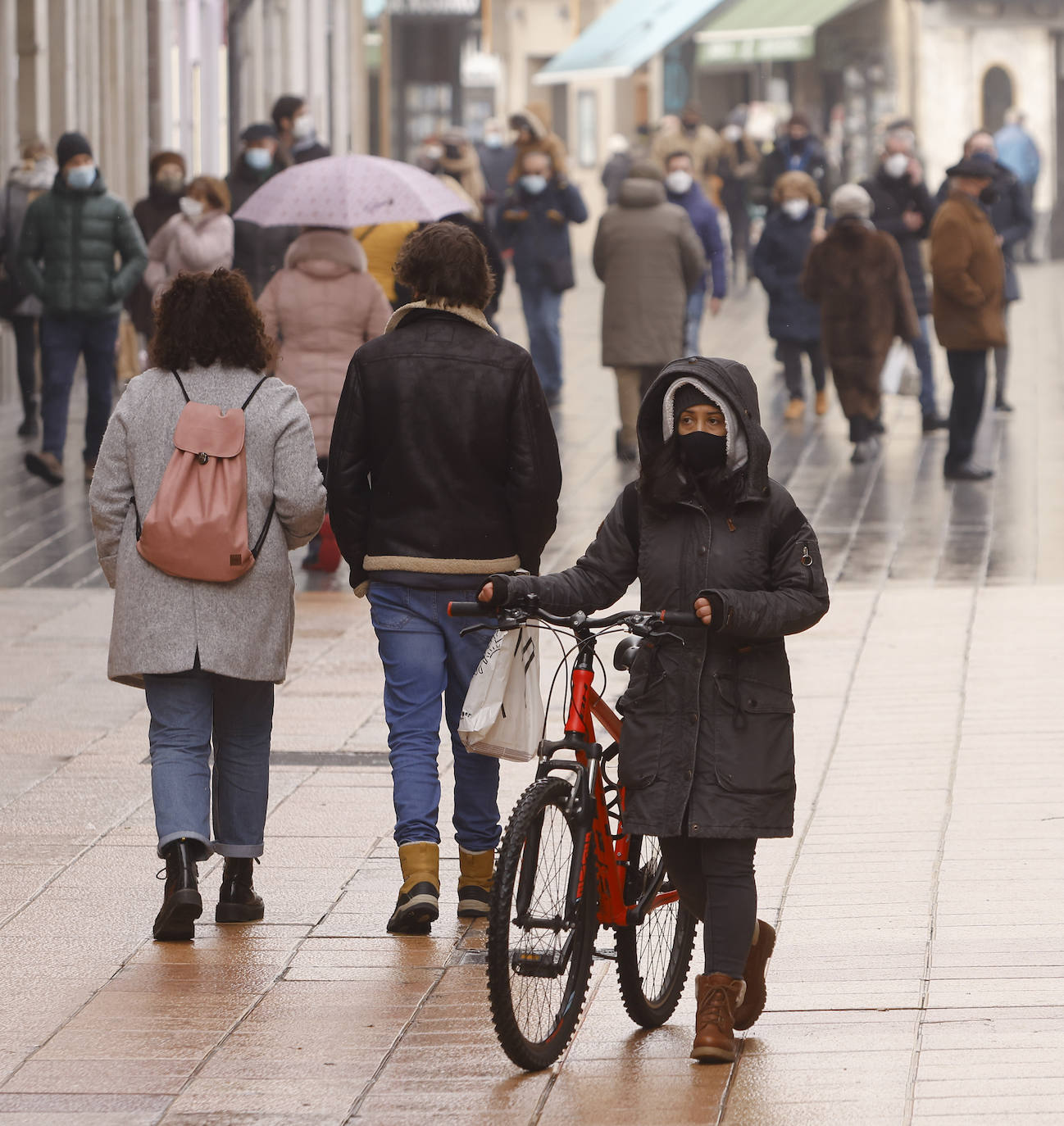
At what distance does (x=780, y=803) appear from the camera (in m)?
5.14

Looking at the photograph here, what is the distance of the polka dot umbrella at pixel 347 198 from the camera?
1211 cm

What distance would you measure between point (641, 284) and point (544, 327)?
3.17 metres

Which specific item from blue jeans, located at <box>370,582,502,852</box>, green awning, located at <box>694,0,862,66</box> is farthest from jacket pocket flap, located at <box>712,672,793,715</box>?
green awning, located at <box>694,0,862,66</box>

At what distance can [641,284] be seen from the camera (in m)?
15.8

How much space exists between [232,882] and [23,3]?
15.9 metres

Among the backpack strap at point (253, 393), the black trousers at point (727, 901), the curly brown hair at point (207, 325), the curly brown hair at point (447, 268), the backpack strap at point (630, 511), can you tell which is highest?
the curly brown hair at point (447, 268)

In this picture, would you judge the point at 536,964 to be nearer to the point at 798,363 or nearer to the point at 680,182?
the point at 798,363

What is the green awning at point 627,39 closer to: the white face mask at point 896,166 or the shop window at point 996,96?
the shop window at point 996,96

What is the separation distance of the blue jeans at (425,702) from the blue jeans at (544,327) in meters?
12.5

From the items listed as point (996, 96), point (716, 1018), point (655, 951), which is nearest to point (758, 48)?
point (996, 96)

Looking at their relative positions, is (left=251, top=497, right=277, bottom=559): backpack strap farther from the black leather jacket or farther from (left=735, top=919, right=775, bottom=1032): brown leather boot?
(left=735, top=919, right=775, bottom=1032): brown leather boot

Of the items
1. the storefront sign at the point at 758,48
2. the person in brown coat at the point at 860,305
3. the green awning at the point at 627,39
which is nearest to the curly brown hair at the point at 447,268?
the person in brown coat at the point at 860,305

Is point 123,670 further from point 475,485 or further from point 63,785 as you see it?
point 63,785

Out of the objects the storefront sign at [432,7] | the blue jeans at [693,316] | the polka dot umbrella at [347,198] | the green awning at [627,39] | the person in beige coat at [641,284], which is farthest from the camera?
the storefront sign at [432,7]
